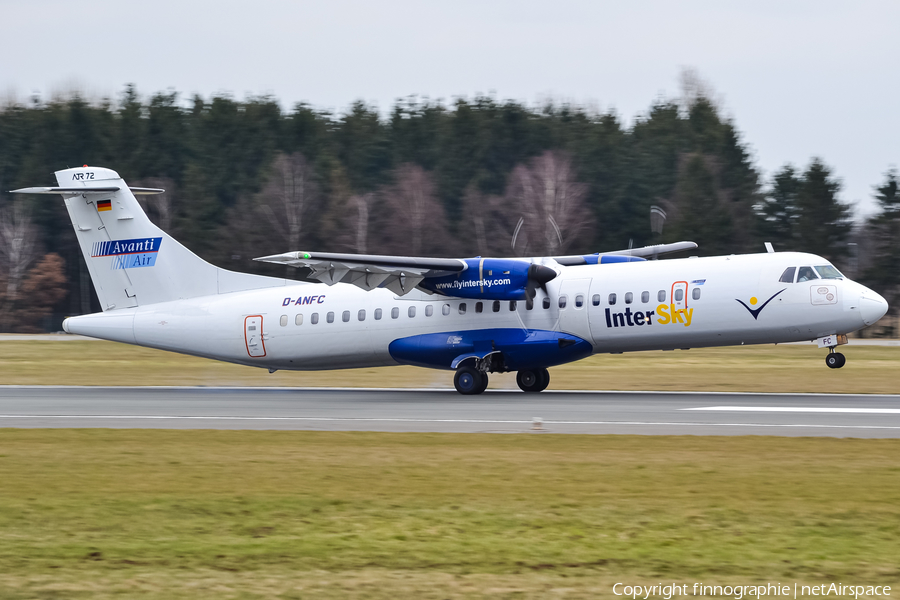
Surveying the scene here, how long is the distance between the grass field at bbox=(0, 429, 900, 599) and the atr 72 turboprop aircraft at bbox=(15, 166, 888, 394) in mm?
6825

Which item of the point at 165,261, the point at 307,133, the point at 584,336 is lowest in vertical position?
the point at 584,336

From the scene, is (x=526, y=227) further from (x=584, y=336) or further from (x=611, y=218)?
(x=584, y=336)

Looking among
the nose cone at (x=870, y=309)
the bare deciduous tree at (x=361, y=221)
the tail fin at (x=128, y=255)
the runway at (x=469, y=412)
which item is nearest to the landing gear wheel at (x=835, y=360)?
the runway at (x=469, y=412)

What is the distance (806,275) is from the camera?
65.6ft

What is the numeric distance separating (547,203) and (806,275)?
44.5m

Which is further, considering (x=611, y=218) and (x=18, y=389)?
(x=611, y=218)

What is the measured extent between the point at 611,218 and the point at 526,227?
7.00m

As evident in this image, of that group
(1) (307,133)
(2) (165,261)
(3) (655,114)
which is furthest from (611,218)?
(2) (165,261)

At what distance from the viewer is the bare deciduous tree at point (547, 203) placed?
59.7 metres

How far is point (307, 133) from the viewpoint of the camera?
3019 inches

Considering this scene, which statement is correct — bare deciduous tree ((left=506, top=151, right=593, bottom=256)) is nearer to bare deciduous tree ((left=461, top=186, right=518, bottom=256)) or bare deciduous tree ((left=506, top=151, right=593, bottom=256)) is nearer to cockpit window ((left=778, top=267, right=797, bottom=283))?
bare deciduous tree ((left=461, top=186, right=518, bottom=256))

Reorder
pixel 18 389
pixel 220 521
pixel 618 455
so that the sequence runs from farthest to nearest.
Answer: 1. pixel 18 389
2. pixel 618 455
3. pixel 220 521

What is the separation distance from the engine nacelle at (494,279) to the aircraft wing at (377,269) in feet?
0.72

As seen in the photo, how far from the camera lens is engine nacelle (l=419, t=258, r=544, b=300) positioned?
2117cm
